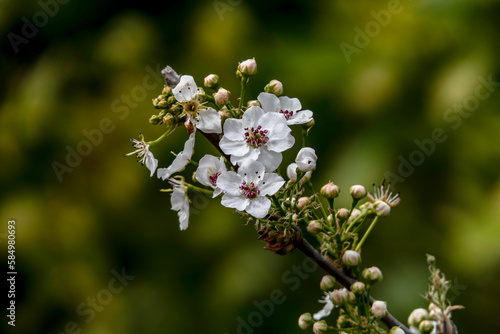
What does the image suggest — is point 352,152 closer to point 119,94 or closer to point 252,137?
point 119,94

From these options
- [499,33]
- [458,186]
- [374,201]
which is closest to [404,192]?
[458,186]

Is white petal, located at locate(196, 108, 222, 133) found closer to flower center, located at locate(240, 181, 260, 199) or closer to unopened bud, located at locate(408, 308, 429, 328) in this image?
flower center, located at locate(240, 181, 260, 199)

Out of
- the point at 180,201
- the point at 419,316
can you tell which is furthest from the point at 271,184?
the point at 419,316

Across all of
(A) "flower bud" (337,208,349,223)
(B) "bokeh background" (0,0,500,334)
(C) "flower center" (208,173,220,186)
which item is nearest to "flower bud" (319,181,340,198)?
(A) "flower bud" (337,208,349,223)

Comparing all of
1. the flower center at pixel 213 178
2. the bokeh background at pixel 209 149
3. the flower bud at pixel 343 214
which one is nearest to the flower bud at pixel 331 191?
the flower bud at pixel 343 214

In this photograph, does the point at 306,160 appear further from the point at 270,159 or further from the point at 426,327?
the point at 426,327

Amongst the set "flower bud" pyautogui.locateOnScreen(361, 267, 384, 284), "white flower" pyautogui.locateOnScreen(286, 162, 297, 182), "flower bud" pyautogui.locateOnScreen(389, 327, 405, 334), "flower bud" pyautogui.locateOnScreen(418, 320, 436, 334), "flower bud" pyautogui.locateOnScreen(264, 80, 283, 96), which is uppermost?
"flower bud" pyautogui.locateOnScreen(264, 80, 283, 96)

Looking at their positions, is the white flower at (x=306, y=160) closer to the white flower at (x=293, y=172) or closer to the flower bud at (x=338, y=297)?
the white flower at (x=293, y=172)
